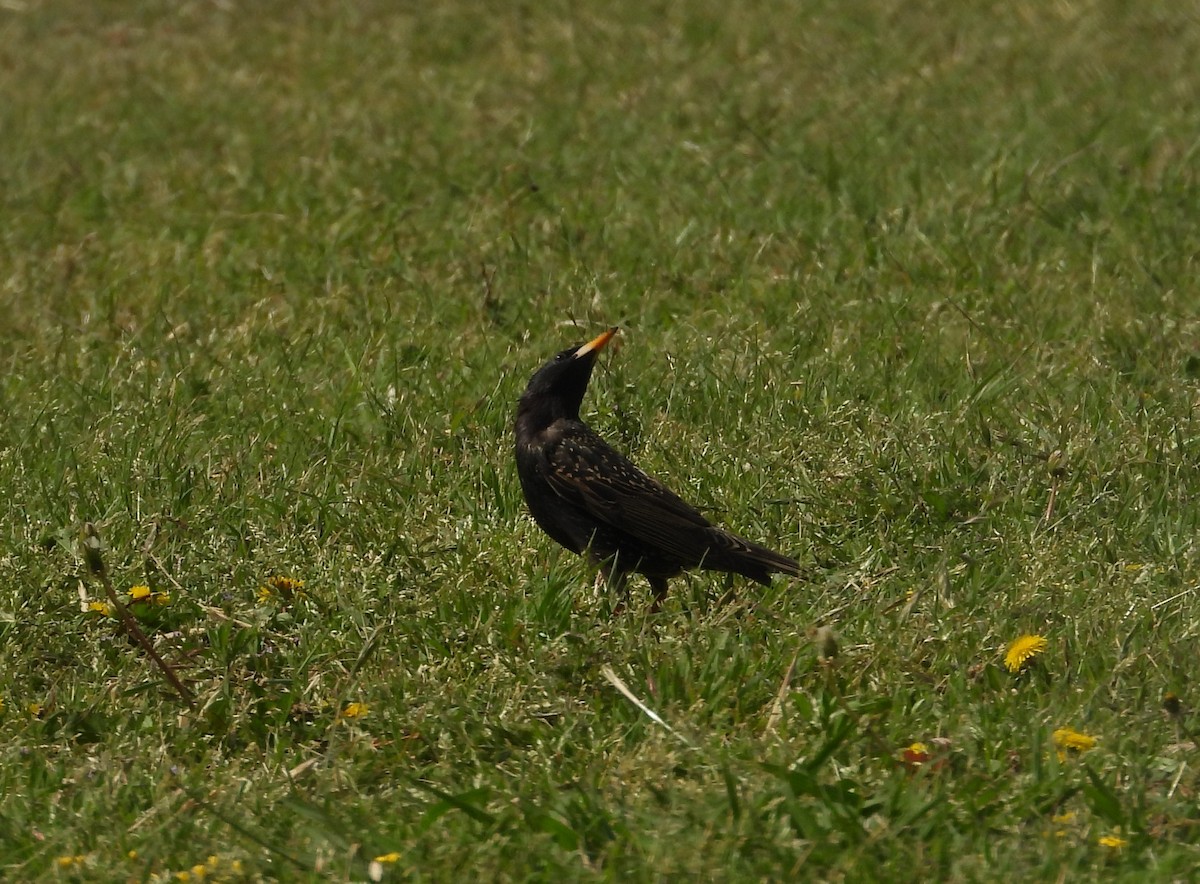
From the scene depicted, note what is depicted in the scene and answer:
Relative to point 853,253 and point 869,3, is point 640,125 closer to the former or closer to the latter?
point 853,253

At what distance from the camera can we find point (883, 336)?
7.91 meters

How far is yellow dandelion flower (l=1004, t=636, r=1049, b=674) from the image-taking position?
5.15m

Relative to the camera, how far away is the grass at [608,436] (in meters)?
4.61

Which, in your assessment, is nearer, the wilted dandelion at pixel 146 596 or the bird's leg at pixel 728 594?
the wilted dandelion at pixel 146 596

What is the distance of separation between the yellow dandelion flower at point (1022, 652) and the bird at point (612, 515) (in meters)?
0.74

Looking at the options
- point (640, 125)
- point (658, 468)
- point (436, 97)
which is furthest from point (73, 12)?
point (658, 468)

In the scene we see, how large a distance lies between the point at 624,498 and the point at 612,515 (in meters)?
0.07

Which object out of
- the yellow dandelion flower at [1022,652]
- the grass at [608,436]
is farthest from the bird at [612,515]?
the yellow dandelion flower at [1022,652]

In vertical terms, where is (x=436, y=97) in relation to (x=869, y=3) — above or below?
below

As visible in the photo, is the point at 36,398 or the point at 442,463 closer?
the point at 442,463

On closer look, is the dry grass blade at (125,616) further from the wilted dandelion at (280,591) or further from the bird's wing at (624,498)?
the bird's wing at (624,498)

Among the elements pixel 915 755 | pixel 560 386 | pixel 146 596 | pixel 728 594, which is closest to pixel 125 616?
pixel 146 596

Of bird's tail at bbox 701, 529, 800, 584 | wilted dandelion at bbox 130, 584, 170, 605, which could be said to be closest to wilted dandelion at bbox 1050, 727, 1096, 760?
bird's tail at bbox 701, 529, 800, 584

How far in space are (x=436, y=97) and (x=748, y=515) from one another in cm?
571
